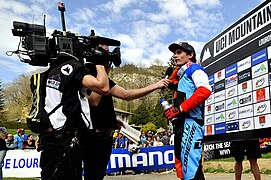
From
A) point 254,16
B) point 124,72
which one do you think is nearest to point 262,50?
point 254,16

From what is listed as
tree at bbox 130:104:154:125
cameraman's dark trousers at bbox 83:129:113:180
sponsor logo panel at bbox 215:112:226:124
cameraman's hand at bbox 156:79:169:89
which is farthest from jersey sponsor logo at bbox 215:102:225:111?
tree at bbox 130:104:154:125

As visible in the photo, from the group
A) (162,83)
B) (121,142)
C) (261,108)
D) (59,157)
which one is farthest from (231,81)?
(121,142)

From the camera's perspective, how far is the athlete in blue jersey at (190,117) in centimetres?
379

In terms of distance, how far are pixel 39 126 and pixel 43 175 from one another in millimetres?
442

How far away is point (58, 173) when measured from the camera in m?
2.81

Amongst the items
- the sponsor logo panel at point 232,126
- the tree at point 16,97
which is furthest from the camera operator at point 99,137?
the tree at point 16,97

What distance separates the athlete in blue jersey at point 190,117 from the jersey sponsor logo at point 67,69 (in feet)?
4.71

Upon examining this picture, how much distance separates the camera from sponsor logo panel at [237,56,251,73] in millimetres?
6863

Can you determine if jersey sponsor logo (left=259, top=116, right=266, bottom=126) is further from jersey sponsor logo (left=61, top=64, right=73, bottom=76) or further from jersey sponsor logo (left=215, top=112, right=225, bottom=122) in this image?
jersey sponsor logo (left=61, top=64, right=73, bottom=76)

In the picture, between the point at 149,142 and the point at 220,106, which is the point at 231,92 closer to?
the point at 220,106

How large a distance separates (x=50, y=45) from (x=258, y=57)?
15.5 feet

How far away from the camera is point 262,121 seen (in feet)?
20.5

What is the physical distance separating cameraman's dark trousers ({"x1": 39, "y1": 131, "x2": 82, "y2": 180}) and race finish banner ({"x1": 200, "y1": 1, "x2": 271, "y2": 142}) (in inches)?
169

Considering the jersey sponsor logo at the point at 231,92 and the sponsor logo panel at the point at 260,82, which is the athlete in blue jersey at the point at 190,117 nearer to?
the sponsor logo panel at the point at 260,82
